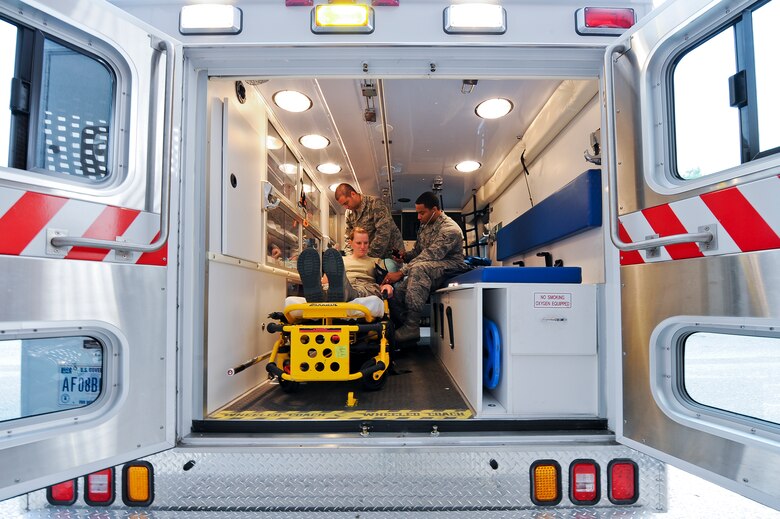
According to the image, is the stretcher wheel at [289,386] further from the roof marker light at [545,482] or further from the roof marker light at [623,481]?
the roof marker light at [623,481]

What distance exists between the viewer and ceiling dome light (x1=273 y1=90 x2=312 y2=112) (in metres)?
3.21

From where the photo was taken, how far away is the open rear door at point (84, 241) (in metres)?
1.36

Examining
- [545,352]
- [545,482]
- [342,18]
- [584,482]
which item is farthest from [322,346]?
[342,18]

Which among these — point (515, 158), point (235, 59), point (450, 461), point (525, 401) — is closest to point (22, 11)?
point (235, 59)

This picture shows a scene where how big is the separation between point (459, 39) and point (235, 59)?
100 centimetres

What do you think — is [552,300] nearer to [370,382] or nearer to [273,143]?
[370,382]

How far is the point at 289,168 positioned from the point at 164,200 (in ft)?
9.00

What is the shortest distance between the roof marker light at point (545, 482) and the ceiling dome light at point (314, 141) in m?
3.41

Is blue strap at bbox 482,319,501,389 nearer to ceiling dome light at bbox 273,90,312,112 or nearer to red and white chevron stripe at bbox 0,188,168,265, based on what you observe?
red and white chevron stripe at bbox 0,188,168,265

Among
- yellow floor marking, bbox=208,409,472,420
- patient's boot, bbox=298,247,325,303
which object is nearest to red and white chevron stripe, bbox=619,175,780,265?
yellow floor marking, bbox=208,409,472,420

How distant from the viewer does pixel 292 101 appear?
3.35m

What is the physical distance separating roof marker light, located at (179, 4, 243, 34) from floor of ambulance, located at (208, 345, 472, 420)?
1714 millimetres

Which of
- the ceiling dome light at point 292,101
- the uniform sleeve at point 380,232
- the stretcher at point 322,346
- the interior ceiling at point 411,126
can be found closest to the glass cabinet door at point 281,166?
the interior ceiling at point 411,126

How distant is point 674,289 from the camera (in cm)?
149
